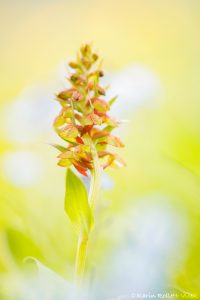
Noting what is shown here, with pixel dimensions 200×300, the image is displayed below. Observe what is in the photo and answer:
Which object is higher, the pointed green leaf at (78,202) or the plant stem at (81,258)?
the pointed green leaf at (78,202)

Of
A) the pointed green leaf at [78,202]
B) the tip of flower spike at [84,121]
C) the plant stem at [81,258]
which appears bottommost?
the plant stem at [81,258]

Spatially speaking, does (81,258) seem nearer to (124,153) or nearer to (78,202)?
(78,202)

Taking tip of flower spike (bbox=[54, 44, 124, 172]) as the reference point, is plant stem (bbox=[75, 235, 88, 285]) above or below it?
below

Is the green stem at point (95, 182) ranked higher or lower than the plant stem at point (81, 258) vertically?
higher

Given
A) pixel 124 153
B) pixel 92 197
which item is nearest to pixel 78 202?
pixel 92 197

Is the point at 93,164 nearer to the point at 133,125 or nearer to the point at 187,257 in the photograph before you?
the point at 187,257

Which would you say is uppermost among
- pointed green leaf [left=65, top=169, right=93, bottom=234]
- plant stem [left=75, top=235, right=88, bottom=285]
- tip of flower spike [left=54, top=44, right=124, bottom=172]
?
tip of flower spike [left=54, top=44, right=124, bottom=172]
